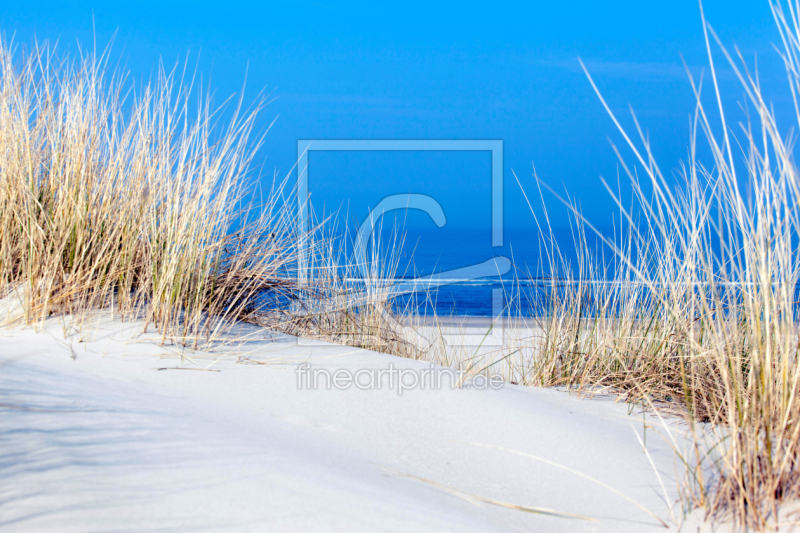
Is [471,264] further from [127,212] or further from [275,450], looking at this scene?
[275,450]

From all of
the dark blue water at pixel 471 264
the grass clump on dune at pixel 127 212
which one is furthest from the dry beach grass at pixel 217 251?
the dark blue water at pixel 471 264

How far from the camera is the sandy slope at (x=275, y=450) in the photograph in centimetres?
83

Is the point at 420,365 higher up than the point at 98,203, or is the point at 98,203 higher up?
the point at 98,203

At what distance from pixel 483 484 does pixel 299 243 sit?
1.89m

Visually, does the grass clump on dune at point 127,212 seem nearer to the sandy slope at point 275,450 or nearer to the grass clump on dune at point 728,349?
the sandy slope at point 275,450

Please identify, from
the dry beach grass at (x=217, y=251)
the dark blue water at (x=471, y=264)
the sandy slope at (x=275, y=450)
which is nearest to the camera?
the sandy slope at (x=275, y=450)

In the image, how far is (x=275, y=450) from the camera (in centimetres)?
106

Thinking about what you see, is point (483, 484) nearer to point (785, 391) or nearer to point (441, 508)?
point (441, 508)

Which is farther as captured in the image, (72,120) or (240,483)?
(72,120)

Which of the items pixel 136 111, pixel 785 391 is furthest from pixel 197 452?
pixel 136 111

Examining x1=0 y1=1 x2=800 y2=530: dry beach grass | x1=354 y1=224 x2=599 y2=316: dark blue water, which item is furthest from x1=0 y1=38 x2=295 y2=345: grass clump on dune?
x1=354 y1=224 x2=599 y2=316: dark blue water

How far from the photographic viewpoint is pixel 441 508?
36.6 inches

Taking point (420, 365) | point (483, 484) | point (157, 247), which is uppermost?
point (157, 247)

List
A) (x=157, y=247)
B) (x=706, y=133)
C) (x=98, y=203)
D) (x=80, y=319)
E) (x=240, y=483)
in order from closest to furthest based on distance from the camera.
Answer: (x=240, y=483), (x=706, y=133), (x=80, y=319), (x=157, y=247), (x=98, y=203)
